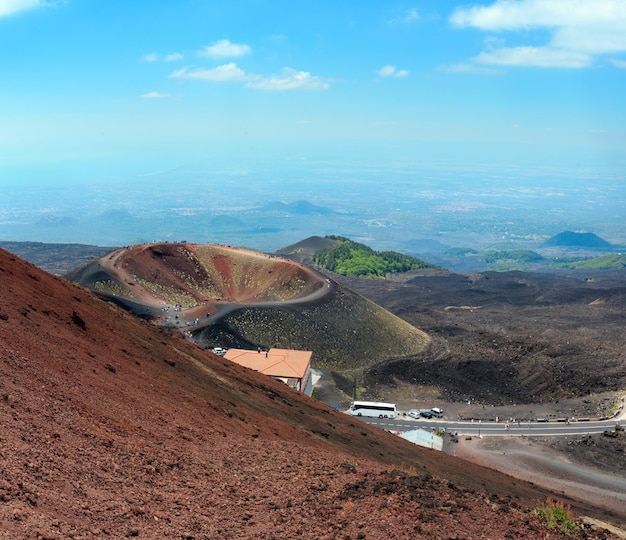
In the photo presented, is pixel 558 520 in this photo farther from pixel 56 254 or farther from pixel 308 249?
pixel 308 249

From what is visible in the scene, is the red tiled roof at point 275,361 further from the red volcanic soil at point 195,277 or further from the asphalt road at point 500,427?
the red volcanic soil at point 195,277

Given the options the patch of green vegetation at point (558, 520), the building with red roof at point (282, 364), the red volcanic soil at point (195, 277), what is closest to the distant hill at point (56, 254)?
the red volcanic soil at point (195, 277)

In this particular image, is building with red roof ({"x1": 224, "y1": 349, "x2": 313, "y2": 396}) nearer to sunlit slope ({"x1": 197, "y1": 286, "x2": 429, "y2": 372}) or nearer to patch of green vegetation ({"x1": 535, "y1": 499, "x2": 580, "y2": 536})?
→ sunlit slope ({"x1": 197, "y1": 286, "x2": 429, "y2": 372})

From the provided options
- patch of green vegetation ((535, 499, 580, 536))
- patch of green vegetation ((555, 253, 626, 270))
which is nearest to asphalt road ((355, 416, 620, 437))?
patch of green vegetation ((535, 499, 580, 536))

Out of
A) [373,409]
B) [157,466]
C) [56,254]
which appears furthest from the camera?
[56,254]

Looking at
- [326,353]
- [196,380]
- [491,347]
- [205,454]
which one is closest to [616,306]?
[491,347]

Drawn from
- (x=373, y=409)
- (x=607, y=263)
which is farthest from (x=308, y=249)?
(x=373, y=409)
